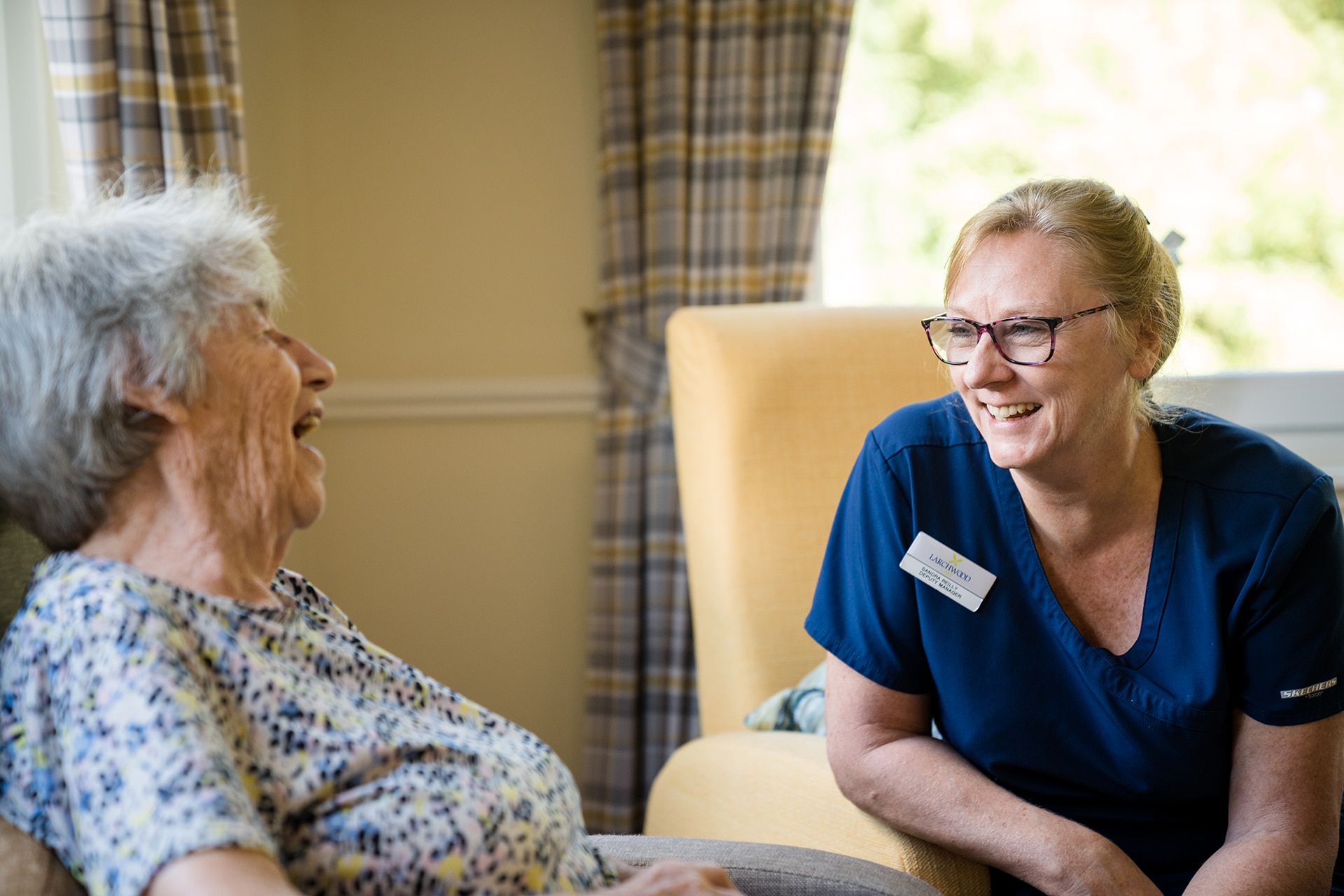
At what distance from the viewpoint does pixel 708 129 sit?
8.34 feet

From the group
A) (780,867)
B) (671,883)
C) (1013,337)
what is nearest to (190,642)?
(671,883)

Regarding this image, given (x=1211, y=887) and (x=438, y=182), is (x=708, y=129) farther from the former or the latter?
(x=1211, y=887)

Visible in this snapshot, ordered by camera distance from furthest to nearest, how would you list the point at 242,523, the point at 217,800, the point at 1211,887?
the point at 1211,887
the point at 242,523
the point at 217,800

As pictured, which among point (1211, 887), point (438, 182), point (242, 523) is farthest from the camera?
point (438, 182)

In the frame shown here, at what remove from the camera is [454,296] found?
8.92 feet

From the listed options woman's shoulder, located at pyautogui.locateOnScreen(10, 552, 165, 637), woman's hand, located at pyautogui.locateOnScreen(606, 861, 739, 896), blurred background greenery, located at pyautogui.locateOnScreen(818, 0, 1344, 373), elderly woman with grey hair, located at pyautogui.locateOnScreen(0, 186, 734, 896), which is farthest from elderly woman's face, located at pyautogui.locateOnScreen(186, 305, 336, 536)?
blurred background greenery, located at pyautogui.locateOnScreen(818, 0, 1344, 373)

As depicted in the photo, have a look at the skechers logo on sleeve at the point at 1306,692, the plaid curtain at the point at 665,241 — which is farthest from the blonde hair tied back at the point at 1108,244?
the plaid curtain at the point at 665,241

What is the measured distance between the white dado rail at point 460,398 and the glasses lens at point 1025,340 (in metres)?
1.56

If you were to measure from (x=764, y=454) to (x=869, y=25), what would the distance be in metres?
1.43

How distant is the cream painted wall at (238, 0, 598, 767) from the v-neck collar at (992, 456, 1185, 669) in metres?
1.54

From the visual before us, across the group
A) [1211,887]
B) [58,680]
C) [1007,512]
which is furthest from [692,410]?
[58,680]

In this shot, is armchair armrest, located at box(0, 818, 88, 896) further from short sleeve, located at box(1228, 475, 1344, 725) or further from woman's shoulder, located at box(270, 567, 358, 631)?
short sleeve, located at box(1228, 475, 1344, 725)

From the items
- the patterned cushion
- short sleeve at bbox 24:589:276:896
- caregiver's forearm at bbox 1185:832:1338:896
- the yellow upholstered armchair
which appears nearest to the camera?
short sleeve at bbox 24:589:276:896

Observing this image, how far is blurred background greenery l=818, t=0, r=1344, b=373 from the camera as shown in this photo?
275 cm
